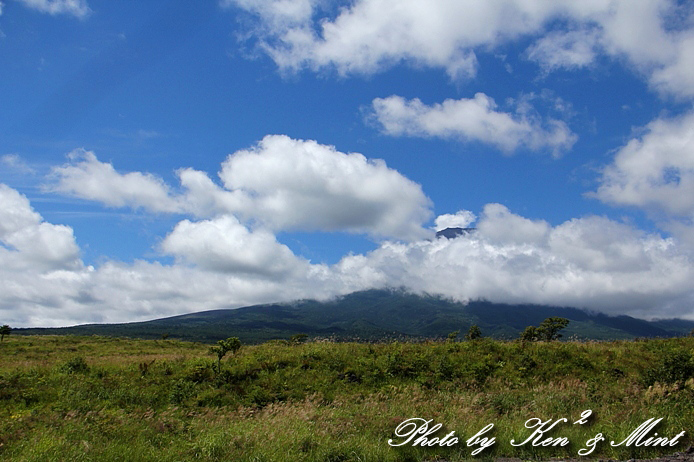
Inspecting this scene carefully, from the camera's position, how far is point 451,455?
26.1 ft

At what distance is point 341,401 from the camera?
13367mm

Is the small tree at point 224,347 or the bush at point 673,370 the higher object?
the small tree at point 224,347

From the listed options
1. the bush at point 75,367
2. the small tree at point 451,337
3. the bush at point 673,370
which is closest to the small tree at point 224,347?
the bush at point 75,367

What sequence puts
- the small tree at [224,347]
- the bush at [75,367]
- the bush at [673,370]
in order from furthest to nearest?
the small tree at [224,347]
the bush at [75,367]
the bush at [673,370]

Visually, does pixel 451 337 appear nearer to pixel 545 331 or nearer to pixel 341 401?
pixel 341 401

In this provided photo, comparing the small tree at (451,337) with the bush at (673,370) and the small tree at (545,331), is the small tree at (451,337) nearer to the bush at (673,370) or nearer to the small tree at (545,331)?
the bush at (673,370)

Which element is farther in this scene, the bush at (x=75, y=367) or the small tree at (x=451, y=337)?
the small tree at (x=451, y=337)

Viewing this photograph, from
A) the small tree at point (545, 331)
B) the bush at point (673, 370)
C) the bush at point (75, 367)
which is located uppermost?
the bush at point (75, 367)

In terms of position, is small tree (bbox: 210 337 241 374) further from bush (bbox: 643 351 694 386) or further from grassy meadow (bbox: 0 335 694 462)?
bush (bbox: 643 351 694 386)

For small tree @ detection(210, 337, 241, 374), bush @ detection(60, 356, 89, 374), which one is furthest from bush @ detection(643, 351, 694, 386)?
bush @ detection(60, 356, 89, 374)

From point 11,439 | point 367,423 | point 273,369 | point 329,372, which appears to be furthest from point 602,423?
point 11,439

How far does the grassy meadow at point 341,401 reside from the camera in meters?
8.09

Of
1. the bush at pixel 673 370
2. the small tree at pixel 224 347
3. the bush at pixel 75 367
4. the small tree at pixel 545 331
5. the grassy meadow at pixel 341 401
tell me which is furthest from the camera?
the small tree at pixel 545 331

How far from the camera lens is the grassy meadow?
809 cm
